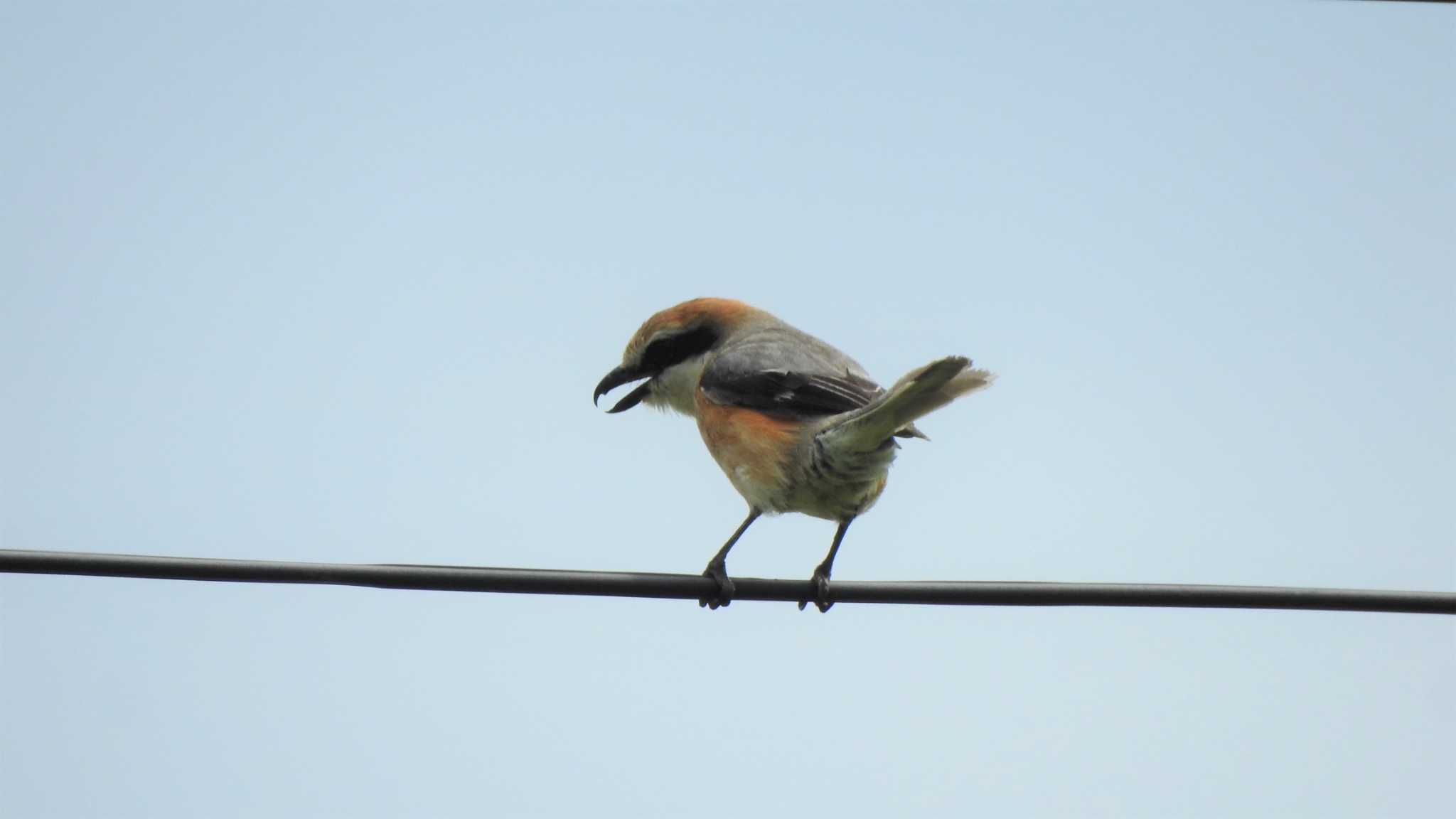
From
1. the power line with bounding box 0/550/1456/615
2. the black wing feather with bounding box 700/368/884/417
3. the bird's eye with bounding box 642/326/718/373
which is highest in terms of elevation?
the bird's eye with bounding box 642/326/718/373

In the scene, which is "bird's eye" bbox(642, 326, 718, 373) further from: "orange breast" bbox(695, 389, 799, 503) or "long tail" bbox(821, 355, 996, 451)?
"long tail" bbox(821, 355, 996, 451)

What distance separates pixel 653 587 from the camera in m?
3.72

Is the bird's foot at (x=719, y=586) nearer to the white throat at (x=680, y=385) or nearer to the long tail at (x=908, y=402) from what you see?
the long tail at (x=908, y=402)

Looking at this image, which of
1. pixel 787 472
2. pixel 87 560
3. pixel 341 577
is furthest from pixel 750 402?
pixel 87 560

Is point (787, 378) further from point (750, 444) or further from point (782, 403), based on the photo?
point (750, 444)

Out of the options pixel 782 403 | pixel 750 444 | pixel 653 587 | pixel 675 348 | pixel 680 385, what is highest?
pixel 675 348

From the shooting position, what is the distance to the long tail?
4371mm

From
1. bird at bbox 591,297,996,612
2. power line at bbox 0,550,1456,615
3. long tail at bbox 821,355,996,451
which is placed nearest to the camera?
power line at bbox 0,550,1456,615

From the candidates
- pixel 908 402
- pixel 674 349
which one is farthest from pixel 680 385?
pixel 908 402

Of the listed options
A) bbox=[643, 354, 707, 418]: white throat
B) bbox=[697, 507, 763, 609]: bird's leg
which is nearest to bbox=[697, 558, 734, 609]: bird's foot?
bbox=[697, 507, 763, 609]: bird's leg

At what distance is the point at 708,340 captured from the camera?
6465mm

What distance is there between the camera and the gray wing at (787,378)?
17.4ft

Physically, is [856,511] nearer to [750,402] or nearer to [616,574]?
[750,402]

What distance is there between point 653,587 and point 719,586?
0.99 ft
